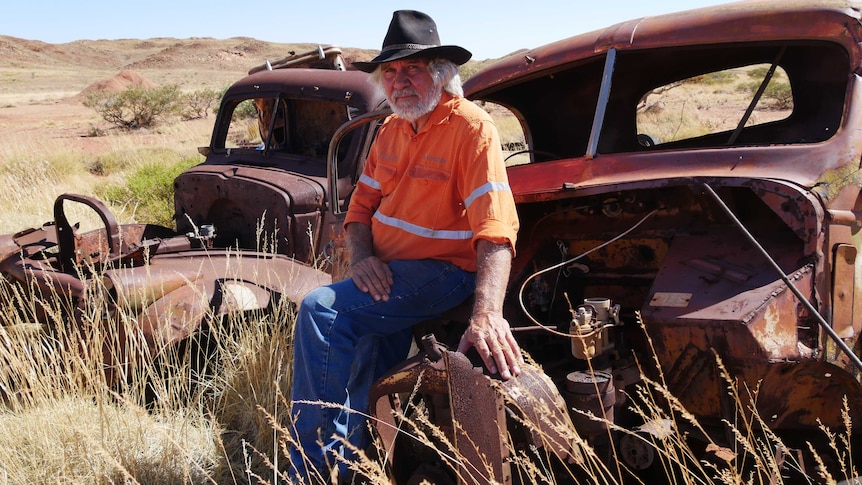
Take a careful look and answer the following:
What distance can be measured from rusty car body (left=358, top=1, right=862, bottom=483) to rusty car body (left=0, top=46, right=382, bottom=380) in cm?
162

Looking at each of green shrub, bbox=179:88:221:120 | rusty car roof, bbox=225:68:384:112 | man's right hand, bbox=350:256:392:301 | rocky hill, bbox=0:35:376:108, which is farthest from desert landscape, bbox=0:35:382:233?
man's right hand, bbox=350:256:392:301

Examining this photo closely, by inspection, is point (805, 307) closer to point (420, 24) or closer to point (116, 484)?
point (420, 24)

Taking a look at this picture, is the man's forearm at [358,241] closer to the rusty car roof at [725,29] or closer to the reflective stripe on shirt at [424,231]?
the reflective stripe on shirt at [424,231]

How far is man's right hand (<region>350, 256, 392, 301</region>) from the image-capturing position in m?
3.07

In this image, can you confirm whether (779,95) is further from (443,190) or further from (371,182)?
(443,190)

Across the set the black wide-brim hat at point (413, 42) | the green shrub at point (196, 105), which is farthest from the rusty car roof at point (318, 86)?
the green shrub at point (196, 105)

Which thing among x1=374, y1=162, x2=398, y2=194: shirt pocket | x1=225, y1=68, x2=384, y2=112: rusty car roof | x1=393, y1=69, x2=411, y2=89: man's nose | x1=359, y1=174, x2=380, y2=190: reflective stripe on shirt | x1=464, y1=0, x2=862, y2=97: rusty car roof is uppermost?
x1=464, y1=0, x2=862, y2=97: rusty car roof

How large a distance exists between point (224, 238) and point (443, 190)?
10.8 ft

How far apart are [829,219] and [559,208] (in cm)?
120

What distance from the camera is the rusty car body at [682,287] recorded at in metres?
2.59

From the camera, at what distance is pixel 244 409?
4.09m

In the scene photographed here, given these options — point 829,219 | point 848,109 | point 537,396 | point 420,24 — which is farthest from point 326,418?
point 848,109

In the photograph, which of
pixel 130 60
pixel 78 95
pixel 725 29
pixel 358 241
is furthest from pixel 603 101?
pixel 130 60

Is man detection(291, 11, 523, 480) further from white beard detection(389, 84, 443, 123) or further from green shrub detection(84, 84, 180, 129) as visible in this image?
green shrub detection(84, 84, 180, 129)
